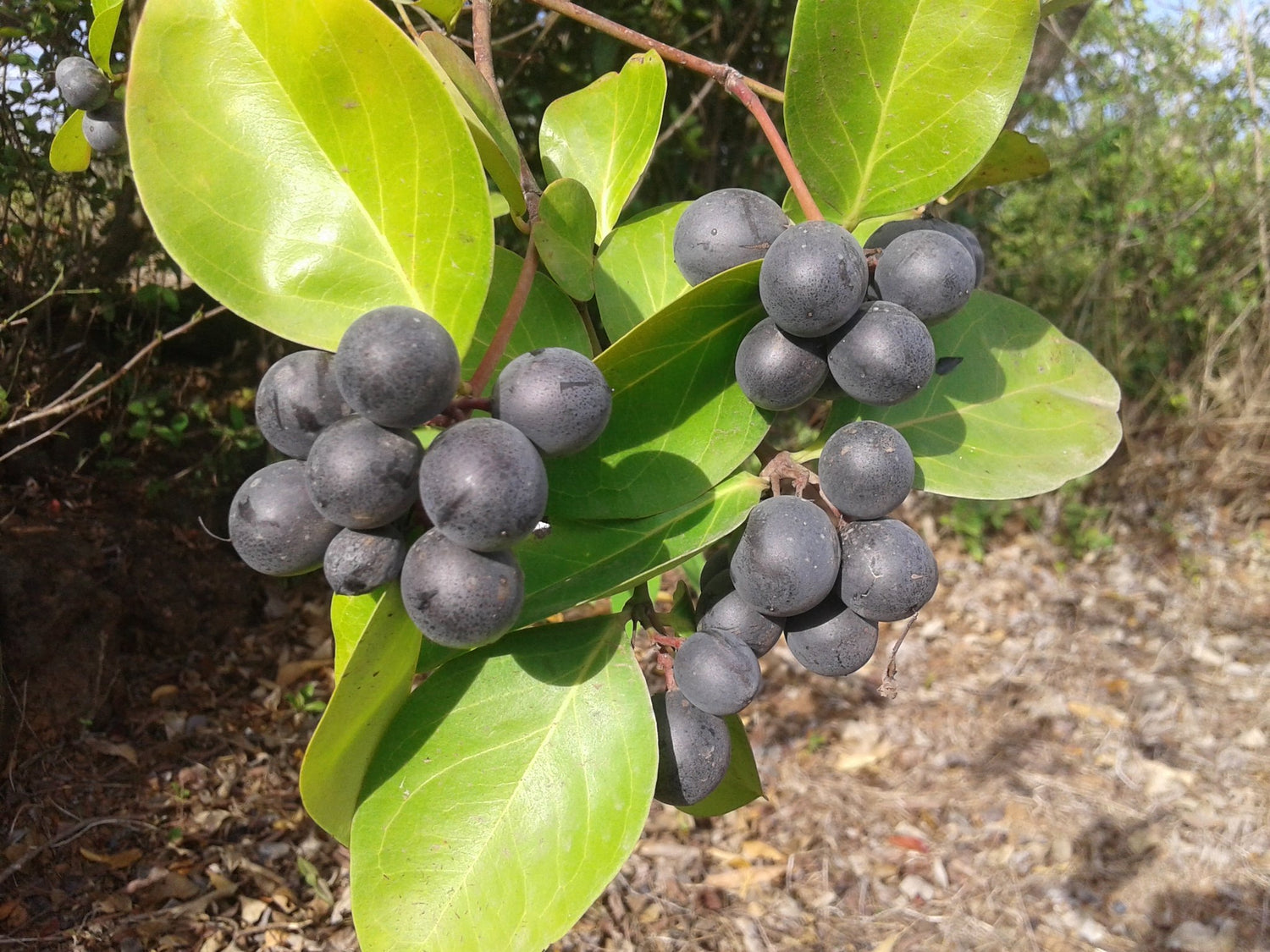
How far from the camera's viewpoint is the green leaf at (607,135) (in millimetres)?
953

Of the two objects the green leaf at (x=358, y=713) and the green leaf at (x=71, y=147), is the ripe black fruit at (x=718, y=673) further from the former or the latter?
the green leaf at (x=71, y=147)

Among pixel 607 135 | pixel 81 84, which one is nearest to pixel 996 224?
pixel 607 135

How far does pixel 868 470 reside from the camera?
733mm

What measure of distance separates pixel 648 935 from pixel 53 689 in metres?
1.71

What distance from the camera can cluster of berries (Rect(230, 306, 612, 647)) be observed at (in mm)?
559

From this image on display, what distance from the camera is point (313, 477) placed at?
1.91 ft

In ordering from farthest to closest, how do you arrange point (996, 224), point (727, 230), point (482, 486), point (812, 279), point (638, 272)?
point (996, 224) → point (638, 272) → point (727, 230) → point (812, 279) → point (482, 486)

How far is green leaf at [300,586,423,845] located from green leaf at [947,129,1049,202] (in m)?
0.76

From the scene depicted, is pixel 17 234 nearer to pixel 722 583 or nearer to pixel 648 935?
→ pixel 722 583

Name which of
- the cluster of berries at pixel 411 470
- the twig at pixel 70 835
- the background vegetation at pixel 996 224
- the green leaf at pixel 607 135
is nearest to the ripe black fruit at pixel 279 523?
the cluster of berries at pixel 411 470

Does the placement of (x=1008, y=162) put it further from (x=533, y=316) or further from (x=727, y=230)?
(x=533, y=316)

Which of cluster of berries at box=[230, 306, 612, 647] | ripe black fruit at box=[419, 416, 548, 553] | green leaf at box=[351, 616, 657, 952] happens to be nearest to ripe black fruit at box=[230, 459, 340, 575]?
cluster of berries at box=[230, 306, 612, 647]

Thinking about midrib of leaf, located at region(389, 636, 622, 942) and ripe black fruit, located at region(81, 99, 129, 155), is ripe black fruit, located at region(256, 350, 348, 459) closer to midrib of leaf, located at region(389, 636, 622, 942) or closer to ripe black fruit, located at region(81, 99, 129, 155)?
midrib of leaf, located at region(389, 636, 622, 942)

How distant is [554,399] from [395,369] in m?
0.11
